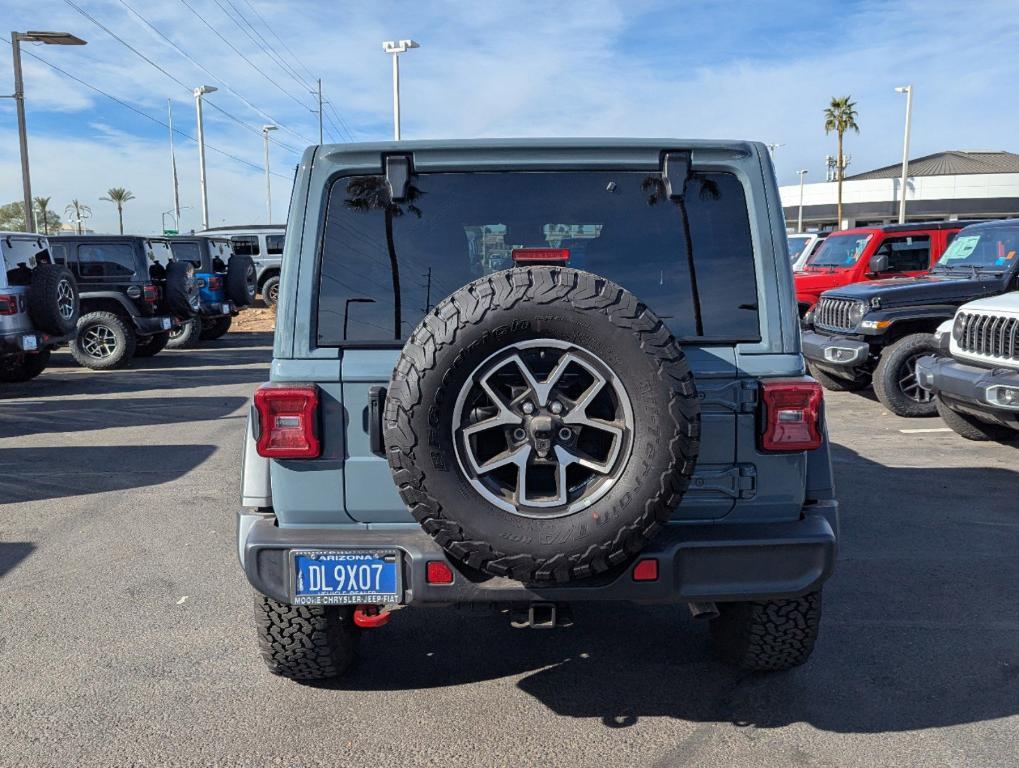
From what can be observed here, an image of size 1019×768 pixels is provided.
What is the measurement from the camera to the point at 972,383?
658 centimetres

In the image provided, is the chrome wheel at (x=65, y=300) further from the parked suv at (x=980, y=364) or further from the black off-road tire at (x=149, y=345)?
the parked suv at (x=980, y=364)

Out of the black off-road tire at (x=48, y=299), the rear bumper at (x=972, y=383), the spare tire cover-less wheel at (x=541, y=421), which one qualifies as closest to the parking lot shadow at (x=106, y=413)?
the black off-road tire at (x=48, y=299)

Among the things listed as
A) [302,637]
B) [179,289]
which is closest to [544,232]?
[302,637]

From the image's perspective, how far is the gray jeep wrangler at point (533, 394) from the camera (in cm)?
256

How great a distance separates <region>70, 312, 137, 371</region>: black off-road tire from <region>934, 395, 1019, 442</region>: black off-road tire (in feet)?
35.3

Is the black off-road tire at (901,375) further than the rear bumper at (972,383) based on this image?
Yes

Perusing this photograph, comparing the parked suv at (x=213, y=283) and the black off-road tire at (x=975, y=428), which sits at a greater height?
the parked suv at (x=213, y=283)

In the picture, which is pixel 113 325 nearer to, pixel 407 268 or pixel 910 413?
pixel 910 413

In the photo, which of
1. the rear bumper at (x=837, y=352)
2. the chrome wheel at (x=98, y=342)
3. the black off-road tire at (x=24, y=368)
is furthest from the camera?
the chrome wheel at (x=98, y=342)

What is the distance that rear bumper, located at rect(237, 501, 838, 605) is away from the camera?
9.12 feet

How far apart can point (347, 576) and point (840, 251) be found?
1126cm

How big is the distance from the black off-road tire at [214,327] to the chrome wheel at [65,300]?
19.7 ft

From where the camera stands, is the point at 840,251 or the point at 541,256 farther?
the point at 840,251

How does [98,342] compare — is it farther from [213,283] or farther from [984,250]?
[984,250]
